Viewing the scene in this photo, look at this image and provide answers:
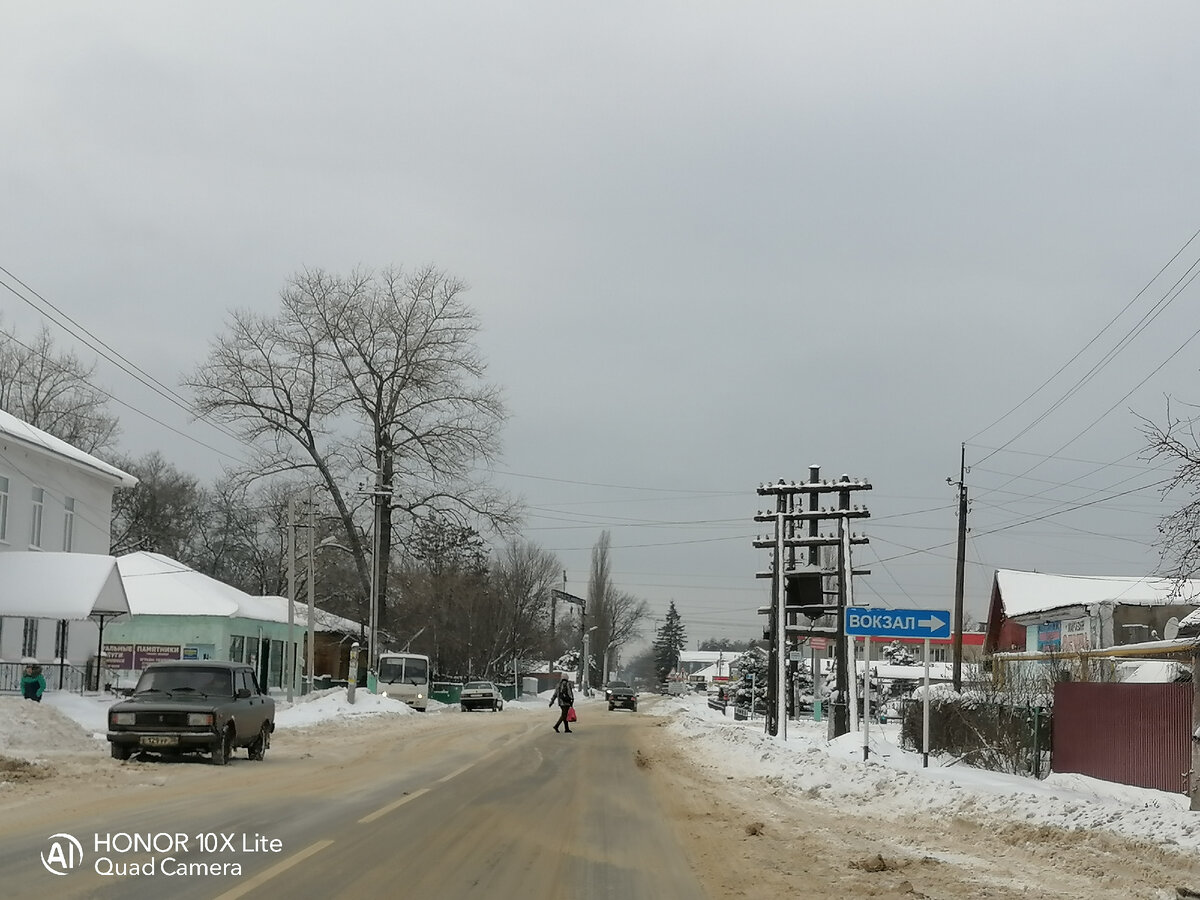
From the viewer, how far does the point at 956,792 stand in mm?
15992

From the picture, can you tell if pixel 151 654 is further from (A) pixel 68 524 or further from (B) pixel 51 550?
(B) pixel 51 550

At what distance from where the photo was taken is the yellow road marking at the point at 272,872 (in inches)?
343

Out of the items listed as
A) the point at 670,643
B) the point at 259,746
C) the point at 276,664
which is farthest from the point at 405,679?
the point at 670,643

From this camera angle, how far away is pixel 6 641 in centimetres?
3972

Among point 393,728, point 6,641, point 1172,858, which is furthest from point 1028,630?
point 1172,858

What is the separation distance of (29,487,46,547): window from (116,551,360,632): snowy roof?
10833 millimetres

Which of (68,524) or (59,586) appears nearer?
(59,586)

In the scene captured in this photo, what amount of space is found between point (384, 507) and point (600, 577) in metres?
61.8

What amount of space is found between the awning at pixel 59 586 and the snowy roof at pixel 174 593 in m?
14.9

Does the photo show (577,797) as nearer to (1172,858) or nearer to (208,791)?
(208,791)

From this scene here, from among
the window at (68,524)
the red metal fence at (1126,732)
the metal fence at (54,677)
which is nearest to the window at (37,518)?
the window at (68,524)

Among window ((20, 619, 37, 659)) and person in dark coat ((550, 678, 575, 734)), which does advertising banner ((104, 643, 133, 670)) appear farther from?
person in dark coat ((550, 678, 575, 734))

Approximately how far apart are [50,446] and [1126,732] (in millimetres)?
37044

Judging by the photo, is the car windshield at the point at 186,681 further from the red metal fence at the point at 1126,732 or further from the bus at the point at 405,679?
the bus at the point at 405,679
